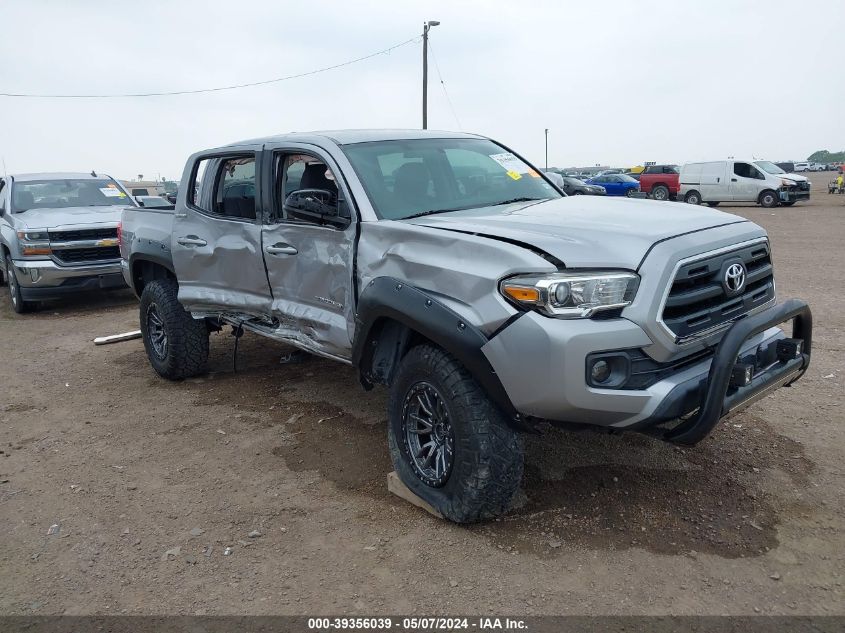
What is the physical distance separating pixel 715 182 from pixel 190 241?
75.5 ft

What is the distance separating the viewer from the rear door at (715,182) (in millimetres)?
24562

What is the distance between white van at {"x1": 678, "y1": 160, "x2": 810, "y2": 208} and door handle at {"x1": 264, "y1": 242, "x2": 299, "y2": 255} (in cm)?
2326

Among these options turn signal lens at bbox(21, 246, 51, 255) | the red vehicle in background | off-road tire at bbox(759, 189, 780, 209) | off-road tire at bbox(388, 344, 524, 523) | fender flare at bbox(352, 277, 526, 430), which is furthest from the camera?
the red vehicle in background

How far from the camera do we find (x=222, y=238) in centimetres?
510

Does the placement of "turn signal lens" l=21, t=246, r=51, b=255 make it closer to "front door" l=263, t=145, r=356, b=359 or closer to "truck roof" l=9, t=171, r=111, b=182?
Answer: "truck roof" l=9, t=171, r=111, b=182

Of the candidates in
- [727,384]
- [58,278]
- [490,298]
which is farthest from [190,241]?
[58,278]

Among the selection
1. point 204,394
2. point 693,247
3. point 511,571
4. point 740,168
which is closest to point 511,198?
point 693,247

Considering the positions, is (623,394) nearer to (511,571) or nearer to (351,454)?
(511,571)

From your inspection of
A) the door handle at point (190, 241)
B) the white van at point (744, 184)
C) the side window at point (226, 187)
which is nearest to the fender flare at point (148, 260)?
the door handle at point (190, 241)

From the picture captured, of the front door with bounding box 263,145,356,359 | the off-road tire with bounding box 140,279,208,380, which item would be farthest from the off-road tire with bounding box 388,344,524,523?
the off-road tire with bounding box 140,279,208,380

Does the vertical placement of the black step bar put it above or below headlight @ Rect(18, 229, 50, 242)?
above

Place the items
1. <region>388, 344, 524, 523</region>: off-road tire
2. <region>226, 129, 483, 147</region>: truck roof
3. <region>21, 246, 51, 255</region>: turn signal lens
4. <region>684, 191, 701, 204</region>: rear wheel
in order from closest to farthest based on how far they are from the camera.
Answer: <region>388, 344, 524, 523</region>: off-road tire
<region>226, 129, 483, 147</region>: truck roof
<region>21, 246, 51, 255</region>: turn signal lens
<region>684, 191, 701, 204</region>: rear wheel

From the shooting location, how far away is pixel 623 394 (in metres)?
2.94

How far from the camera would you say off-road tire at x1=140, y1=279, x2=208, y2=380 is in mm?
5875
